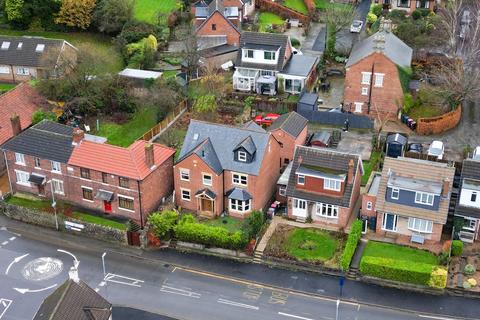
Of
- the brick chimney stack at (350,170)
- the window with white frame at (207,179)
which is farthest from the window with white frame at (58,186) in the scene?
the brick chimney stack at (350,170)

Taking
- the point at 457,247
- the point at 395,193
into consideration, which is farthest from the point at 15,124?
the point at 457,247

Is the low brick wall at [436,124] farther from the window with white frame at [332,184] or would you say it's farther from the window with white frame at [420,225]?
the window with white frame at [332,184]

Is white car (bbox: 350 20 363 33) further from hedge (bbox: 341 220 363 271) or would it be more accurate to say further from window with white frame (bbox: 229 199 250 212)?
hedge (bbox: 341 220 363 271)

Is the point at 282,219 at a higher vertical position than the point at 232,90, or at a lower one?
lower

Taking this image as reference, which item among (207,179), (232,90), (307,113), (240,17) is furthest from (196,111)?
(240,17)

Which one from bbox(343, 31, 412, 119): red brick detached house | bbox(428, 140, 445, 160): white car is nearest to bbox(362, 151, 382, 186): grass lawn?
bbox(428, 140, 445, 160): white car

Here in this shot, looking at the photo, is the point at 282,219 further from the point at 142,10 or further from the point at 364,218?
the point at 142,10

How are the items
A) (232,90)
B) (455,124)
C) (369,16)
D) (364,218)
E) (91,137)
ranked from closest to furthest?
(364,218)
(91,137)
(455,124)
(232,90)
(369,16)
